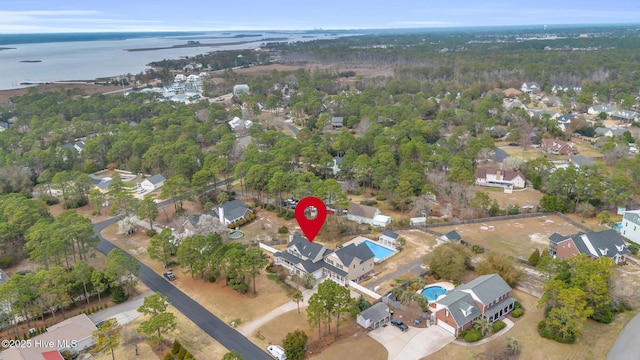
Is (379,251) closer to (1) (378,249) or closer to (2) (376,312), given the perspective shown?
(1) (378,249)

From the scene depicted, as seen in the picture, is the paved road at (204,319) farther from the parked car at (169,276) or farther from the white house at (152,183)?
the white house at (152,183)

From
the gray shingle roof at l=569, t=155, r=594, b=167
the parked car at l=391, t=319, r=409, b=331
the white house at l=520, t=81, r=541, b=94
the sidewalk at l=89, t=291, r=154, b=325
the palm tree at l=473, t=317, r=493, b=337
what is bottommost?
the sidewalk at l=89, t=291, r=154, b=325

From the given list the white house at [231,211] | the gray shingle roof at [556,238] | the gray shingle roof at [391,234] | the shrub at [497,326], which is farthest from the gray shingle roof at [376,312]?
the white house at [231,211]

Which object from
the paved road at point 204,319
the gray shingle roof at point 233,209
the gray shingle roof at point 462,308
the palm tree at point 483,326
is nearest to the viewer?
the paved road at point 204,319

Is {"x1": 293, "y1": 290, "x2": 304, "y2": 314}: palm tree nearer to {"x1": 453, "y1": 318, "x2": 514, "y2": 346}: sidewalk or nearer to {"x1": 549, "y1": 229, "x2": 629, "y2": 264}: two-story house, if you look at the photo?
{"x1": 453, "y1": 318, "x2": 514, "y2": 346}: sidewalk

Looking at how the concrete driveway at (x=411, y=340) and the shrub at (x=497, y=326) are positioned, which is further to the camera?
the shrub at (x=497, y=326)

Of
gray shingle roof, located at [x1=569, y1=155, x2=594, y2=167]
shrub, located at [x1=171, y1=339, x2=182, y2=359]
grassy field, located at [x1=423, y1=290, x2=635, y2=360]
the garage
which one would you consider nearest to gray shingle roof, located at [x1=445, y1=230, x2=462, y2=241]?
grassy field, located at [x1=423, y1=290, x2=635, y2=360]

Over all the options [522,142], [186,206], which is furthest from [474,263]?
[522,142]
